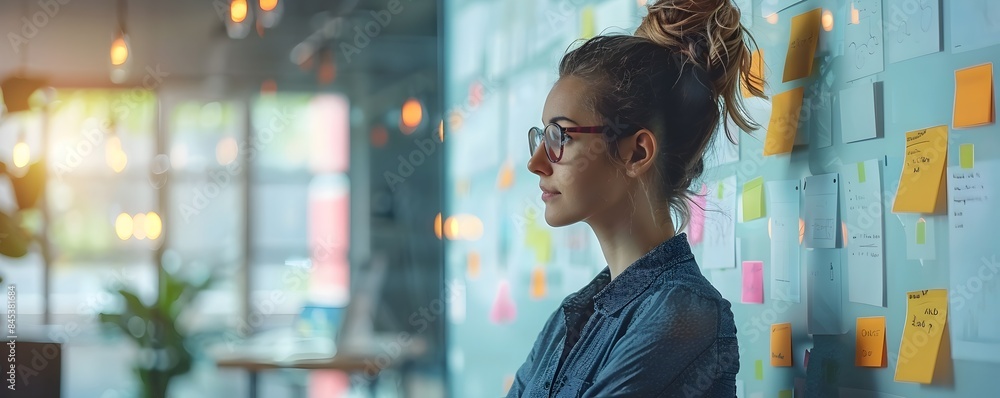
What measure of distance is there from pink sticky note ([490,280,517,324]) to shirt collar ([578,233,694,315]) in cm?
172

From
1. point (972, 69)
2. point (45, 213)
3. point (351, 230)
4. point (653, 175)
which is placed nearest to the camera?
point (972, 69)

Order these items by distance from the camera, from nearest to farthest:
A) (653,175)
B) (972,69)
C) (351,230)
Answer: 1. (972,69)
2. (653,175)
3. (351,230)

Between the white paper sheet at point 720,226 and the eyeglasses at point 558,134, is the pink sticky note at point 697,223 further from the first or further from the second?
the eyeglasses at point 558,134

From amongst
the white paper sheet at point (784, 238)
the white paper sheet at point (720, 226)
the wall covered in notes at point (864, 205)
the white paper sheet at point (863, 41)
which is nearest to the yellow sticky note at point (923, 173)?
the wall covered in notes at point (864, 205)

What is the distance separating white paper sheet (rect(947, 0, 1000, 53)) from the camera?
0.85m

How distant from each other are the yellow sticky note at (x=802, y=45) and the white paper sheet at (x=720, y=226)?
0.25 m

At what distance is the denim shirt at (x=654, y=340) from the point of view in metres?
0.99

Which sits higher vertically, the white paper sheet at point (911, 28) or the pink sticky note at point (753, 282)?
the white paper sheet at point (911, 28)

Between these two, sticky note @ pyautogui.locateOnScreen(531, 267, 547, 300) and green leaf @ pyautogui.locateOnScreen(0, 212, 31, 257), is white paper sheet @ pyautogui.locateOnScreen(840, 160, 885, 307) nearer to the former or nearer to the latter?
sticky note @ pyautogui.locateOnScreen(531, 267, 547, 300)

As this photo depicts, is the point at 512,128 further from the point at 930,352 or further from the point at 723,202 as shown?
the point at 930,352

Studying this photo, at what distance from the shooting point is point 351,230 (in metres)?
4.05

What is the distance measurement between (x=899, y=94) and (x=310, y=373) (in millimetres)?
3360

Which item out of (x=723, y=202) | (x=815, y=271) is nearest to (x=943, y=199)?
(x=815, y=271)

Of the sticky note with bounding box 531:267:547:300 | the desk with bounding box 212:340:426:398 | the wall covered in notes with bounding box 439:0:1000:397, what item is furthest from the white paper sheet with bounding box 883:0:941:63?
the desk with bounding box 212:340:426:398
